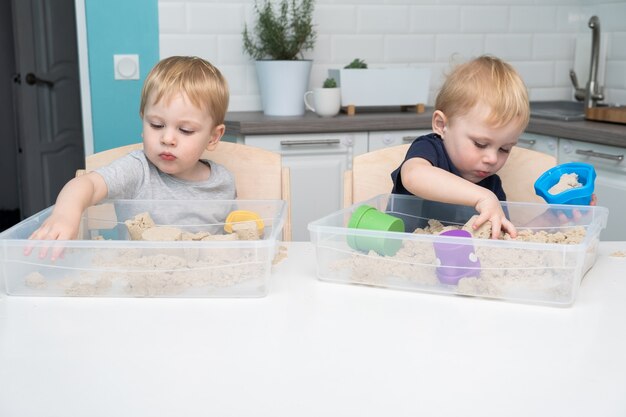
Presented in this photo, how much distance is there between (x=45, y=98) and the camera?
435 centimetres

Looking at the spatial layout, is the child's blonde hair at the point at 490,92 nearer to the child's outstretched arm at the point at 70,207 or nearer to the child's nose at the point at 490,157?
the child's nose at the point at 490,157

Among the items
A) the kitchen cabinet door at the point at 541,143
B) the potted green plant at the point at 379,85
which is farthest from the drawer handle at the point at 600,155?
the potted green plant at the point at 379,85

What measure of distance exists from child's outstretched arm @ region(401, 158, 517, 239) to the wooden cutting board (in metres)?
1.42

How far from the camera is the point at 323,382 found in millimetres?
723

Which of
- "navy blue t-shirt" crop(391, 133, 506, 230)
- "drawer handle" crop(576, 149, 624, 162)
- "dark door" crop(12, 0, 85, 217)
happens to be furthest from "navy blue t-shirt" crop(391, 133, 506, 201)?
"dark door" crop(12, 0, 85, 217)

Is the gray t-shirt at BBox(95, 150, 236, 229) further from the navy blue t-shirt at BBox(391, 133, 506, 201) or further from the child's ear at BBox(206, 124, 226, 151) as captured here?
the navy blue t-shirt at BBox(391, 133, 506, 201)

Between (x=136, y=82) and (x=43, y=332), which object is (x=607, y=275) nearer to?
(x=43, y=332)

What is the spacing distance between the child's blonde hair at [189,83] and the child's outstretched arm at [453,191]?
431 mm

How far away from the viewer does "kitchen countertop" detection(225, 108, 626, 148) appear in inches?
97.3

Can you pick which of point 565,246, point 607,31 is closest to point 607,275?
point 565,246

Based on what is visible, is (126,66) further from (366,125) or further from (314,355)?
(314,355)

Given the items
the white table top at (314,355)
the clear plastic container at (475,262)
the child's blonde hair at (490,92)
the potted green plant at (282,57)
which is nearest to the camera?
the white table top at (314,355)

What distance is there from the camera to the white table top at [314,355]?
2.24 ft

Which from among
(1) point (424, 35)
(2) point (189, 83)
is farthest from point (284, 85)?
(2) point (189, 83)
